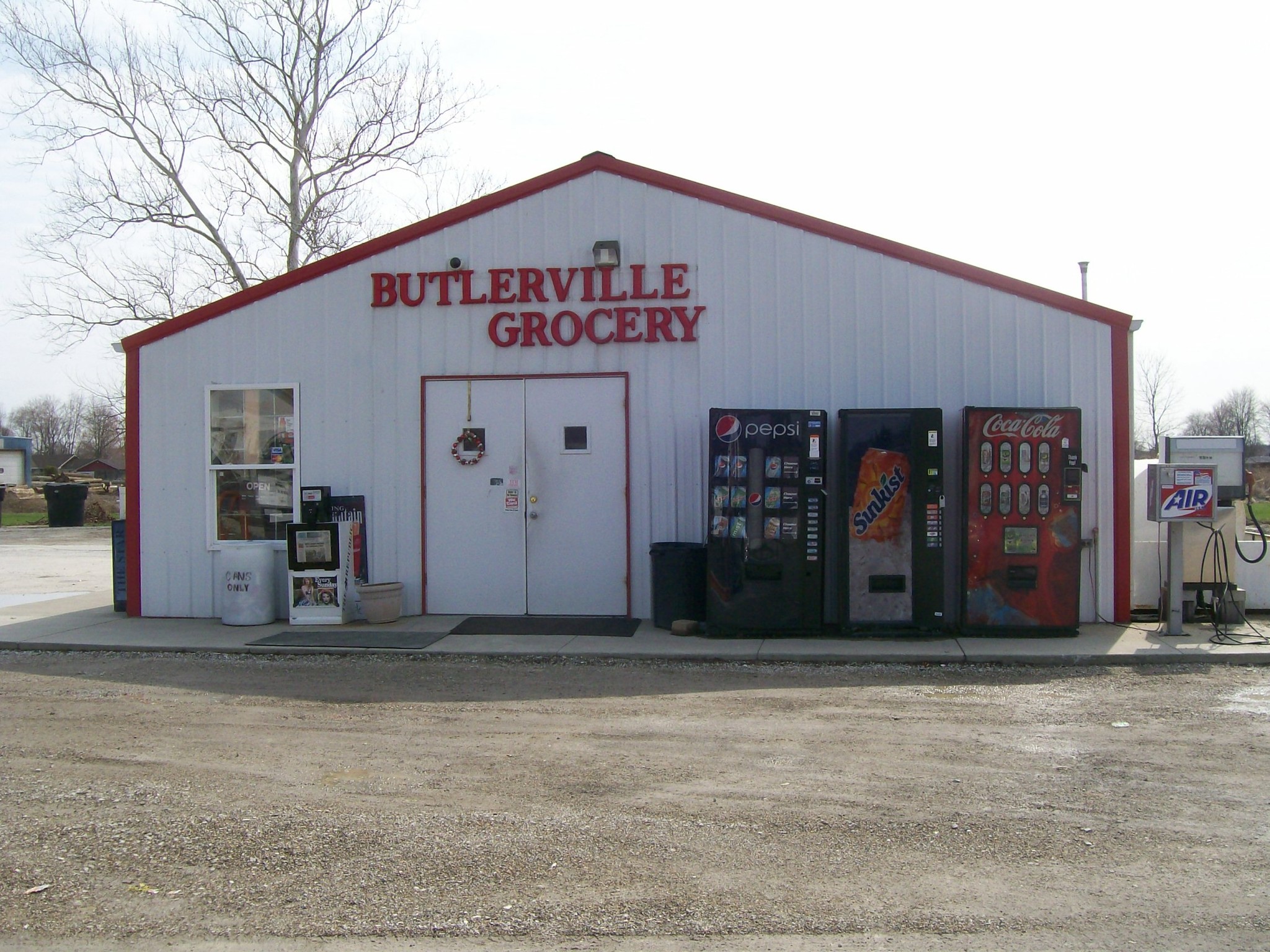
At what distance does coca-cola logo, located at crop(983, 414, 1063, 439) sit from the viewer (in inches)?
408

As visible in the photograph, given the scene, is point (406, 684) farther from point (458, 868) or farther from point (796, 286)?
point (796, 286)

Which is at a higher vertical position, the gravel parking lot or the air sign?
the air sign

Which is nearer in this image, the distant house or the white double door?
the white double door

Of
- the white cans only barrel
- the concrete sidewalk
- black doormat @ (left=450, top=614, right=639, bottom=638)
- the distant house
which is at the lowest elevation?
the concrete sidewalk

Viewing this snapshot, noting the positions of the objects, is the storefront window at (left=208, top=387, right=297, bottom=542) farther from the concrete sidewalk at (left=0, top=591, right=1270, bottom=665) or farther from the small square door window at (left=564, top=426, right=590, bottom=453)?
the small square door window at (left=564, top=426, right=590, bottom=453)

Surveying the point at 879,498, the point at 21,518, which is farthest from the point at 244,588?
the point at 21,518

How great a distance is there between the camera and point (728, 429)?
1048 cm

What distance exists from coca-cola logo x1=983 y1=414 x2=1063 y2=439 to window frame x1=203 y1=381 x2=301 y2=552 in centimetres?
750

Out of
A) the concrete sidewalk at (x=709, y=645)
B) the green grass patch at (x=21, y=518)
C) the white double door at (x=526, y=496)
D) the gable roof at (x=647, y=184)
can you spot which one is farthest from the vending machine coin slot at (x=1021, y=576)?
the green grass patch at (x=21, y=518)

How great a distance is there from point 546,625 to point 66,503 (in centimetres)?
2653

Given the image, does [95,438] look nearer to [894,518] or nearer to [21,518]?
[21,518]

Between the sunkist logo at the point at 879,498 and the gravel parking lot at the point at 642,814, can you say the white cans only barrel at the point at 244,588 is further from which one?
the sunkist logo at the point at 879,498

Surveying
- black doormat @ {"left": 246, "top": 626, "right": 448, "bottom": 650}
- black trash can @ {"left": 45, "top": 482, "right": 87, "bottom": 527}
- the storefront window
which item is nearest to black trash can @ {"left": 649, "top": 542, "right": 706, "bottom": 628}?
black doormat @ {"left": 246, "top": 626, "right": 448, "bottom": 650}

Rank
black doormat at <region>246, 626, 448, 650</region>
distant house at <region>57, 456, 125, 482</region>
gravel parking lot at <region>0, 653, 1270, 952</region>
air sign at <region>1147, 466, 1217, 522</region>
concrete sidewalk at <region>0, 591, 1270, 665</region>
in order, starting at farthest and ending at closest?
distant house at <region>57, 456, 125, 482</region>, black doormat at <region>246, 626, 448, 650</region>, air sign at <region>1147, 466, 1217, 522</region>, concrete sidewalk at <region>0, 591, 1270, 665</region>, gravel parking lot at <region>0, 653, 1270, 952</region>
